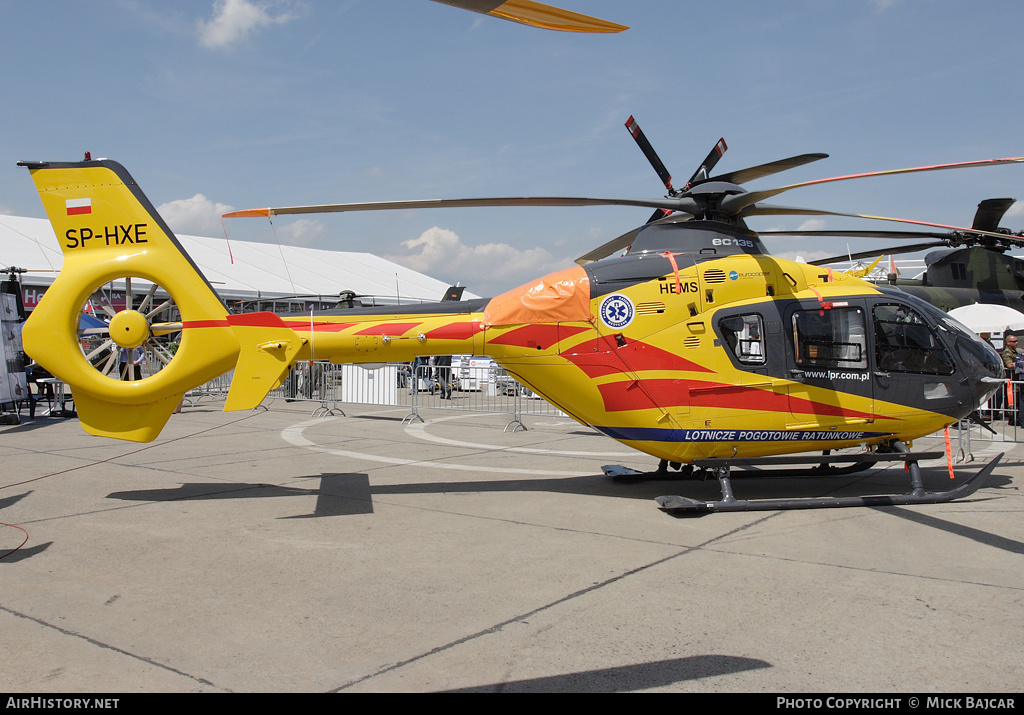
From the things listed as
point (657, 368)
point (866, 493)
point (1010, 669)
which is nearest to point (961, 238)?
point (866, 493)

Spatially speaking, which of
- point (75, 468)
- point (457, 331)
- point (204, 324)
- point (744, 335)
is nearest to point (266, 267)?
point (75, 468)

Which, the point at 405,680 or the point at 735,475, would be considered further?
the point at 735,475

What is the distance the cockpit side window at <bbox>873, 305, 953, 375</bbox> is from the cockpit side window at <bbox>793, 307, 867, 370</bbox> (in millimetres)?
221

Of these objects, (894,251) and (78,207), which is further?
(894,251)

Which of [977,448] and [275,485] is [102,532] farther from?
[977,448]

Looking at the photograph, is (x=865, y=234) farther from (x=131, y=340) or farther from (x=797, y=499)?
(x=131, y=340)

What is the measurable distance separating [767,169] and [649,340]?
2397mm

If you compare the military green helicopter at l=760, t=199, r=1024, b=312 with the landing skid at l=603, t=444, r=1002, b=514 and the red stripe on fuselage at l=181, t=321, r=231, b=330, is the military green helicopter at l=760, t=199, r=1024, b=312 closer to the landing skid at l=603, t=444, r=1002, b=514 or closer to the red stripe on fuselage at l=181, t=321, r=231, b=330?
the landing skid at l=603, t=444, r=1002, b=514

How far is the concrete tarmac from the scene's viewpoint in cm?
388

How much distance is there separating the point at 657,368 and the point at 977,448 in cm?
823

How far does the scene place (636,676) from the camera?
150 inches

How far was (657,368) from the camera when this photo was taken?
8266mm

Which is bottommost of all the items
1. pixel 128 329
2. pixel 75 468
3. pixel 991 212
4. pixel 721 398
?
pixel 75 468

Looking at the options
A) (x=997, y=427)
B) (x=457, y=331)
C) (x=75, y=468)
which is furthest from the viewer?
(x=997, y=427)
